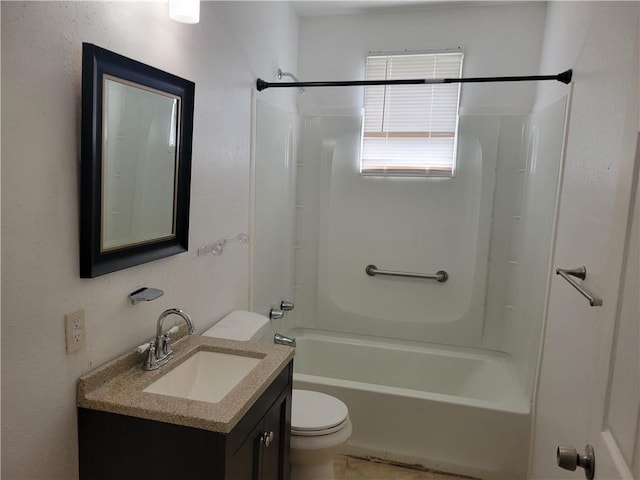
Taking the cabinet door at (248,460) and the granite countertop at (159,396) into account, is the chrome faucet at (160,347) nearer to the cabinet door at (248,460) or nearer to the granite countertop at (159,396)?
the granite countertop at (159,396)

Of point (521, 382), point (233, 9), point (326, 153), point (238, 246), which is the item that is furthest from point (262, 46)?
point (521, 382)

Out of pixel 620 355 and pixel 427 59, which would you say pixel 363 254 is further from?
pixel 620 355

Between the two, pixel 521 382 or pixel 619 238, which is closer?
pixel 619 238

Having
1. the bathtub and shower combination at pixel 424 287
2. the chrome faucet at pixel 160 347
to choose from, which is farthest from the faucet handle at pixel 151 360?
the bathtub and shower combination at pixel 424 287

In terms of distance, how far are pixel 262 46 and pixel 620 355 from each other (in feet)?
7.57

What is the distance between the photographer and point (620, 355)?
89cm

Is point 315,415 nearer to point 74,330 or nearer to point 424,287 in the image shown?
point 74,330

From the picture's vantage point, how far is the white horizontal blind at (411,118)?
9.94 feet

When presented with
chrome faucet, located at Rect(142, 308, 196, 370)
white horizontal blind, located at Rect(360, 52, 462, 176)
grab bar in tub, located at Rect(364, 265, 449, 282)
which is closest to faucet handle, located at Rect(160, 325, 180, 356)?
chrome faucet, located at Rect(142, 308, 196, 370)

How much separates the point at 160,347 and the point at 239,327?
21.5 inches

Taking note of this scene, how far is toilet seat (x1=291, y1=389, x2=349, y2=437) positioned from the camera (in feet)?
6.47

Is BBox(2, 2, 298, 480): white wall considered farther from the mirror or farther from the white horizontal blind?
the white horizontal blind

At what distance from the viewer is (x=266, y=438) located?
1.55 meters

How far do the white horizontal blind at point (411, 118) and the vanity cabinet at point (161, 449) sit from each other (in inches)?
82.3
